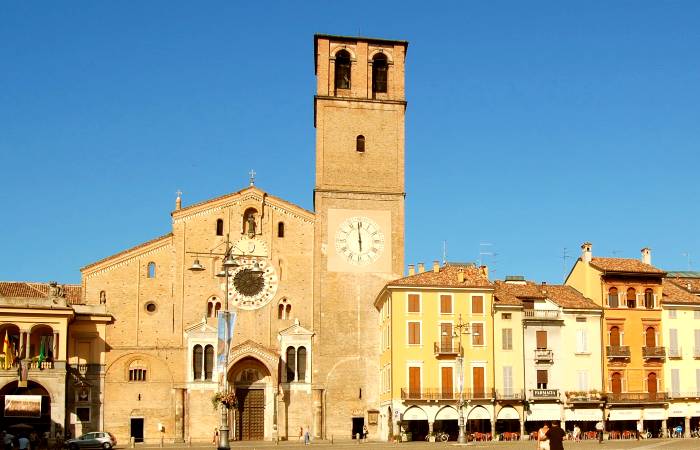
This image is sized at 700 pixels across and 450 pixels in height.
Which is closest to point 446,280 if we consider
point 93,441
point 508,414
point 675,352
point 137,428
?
point 508,414

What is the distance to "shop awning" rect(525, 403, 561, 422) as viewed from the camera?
181ft

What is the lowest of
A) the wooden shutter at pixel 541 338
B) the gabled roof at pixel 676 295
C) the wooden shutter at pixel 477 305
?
the wooden shutter at pixel 541 338

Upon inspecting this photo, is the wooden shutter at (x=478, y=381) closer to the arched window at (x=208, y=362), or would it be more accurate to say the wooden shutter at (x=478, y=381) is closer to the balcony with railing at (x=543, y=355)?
the balcony with railing at (x=543, y=355)

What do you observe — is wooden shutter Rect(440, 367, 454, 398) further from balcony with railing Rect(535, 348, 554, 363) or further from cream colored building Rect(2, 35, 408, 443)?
balcony with railing Rect(535, 348, 554, 363)

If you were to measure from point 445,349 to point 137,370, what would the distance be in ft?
55.5

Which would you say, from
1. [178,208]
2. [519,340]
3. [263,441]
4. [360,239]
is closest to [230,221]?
[178,208]

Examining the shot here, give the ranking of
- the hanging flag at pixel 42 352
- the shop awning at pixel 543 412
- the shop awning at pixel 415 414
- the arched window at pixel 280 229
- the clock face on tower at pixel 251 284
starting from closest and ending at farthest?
the hanging flag at pixel 42 352 < the shop awning at pixel 415 414 < the shop awning at pixel 543 412 < the clock face on tower at pixel 251 284 < the arched window at pixel 280 229

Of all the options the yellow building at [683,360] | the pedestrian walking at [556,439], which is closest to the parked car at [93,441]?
the yellow building at [683,360]

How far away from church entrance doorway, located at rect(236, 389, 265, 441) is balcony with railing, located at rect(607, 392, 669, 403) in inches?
766

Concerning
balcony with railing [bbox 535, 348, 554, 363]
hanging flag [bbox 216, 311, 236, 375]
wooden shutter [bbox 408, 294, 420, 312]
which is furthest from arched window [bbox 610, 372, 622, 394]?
hanging flag [bbox 216, 311, 236, 375]

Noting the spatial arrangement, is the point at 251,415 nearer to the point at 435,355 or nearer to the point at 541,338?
the point at 435,355

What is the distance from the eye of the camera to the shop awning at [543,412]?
181 feet

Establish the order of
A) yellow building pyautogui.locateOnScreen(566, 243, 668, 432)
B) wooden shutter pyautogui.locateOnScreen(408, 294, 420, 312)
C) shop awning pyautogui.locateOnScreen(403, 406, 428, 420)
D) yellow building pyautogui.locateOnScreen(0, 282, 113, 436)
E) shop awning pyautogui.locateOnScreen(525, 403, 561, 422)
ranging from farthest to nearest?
1. yellow building pyautogui.locateOnScreen(566, 243, 668, 432)
2. shop awning pyautogui.locateOnScreen(525, 403, 561, 422)
3. wooden shutter pyautogui.locateOnScreen(408, 294, 420, 312)
4. shop awning pyautogui.locateOnScreen(403, 406, 428, 420)
5. yellow building pyautogui.locateOnScreen(0, 282, 113, 436)

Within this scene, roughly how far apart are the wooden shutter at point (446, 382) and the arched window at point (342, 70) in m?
18.1
